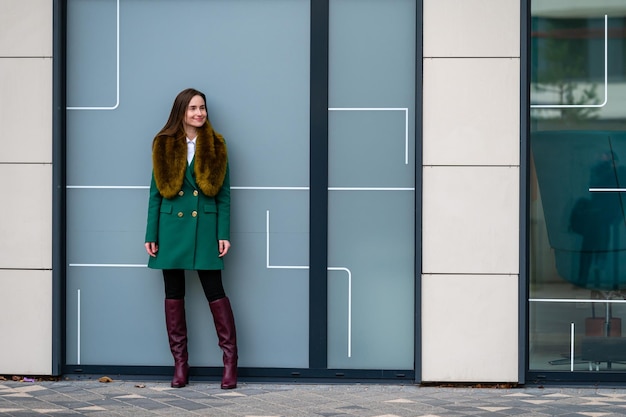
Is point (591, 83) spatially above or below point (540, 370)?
above

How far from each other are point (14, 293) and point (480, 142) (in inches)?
138

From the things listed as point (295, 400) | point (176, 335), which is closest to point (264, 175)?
point (176, 335)

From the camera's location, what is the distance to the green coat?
8617 mm

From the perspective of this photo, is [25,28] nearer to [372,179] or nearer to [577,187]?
[372,179]

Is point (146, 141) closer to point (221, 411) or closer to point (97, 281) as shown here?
point (97, 281)

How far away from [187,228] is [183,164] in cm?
45

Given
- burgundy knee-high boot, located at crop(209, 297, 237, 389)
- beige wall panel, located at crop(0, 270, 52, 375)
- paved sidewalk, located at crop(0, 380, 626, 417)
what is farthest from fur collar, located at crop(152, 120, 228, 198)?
paved sidewalk, located at crop(0, 380, 626, 417)

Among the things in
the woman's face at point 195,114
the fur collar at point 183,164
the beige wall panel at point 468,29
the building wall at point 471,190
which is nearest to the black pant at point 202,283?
the fur collar at point 183,164

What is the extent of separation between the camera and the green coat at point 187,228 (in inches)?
339

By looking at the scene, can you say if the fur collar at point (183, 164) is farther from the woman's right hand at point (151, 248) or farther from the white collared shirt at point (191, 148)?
the woman's right hand at point (151, 248)

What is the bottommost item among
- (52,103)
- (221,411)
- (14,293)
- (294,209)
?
(221,411)

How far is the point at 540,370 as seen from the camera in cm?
885

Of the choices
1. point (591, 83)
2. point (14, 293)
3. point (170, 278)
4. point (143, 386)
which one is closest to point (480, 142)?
point (591, 83)

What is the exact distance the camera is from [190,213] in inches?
340
